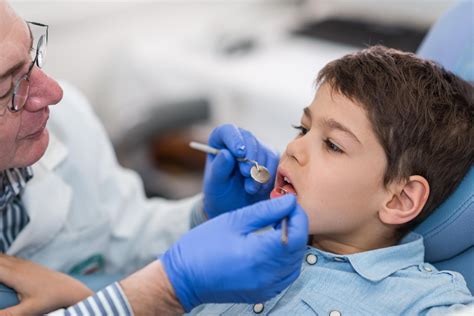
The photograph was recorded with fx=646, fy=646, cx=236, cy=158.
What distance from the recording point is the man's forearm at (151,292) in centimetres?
98

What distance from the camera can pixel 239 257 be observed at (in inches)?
37.6

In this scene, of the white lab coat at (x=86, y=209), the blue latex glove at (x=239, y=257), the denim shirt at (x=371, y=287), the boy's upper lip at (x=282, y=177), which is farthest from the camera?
the white lab coat at (x=86, y=209)

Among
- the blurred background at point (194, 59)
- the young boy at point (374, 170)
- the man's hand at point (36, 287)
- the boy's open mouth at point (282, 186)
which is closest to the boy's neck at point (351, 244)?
the young boy at point (374, 170)

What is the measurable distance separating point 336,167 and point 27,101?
566mm

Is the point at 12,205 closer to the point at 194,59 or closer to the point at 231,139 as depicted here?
the point at 231,139

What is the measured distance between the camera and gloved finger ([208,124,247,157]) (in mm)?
1294

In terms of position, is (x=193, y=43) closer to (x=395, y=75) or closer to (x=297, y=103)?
(x=297, y=103)

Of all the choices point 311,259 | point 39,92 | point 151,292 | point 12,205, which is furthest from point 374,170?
point 12,205

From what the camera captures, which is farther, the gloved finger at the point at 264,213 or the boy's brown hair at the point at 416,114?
the boy's brown hair at the point at 416,114

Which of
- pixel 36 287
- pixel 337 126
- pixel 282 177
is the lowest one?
pixel 36 287

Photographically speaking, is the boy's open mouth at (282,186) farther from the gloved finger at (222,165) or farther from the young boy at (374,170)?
the gloved finger at (222,165)

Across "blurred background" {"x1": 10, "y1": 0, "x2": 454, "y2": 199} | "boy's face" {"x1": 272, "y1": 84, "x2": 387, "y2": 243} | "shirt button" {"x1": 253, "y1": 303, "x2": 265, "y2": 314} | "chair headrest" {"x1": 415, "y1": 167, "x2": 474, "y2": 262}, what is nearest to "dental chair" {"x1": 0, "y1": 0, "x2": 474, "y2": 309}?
"chair headrest" {"x1": 415, "y1": 167, "x2": 474, "y2": 262}

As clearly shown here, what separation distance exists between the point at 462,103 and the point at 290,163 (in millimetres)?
329

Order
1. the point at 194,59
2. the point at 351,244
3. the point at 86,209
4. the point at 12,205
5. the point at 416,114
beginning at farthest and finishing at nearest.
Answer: the point at 194,59, the point at 86,209, the point at 12,205, the point at 351,244, the point at 416,114
